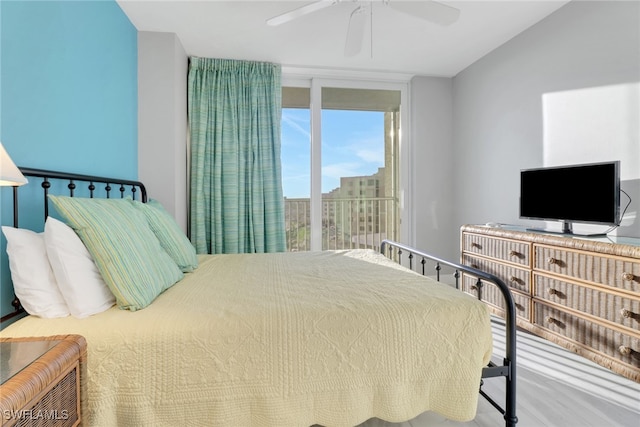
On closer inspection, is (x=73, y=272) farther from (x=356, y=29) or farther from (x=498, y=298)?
(x=498, y=298)

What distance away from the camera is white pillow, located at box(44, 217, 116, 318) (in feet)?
3.94

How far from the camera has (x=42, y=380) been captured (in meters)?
0.76

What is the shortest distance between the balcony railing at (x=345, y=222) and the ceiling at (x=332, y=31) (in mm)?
1532

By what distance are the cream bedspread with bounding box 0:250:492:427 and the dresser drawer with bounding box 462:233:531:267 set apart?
141cm

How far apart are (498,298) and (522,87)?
1.89 meters

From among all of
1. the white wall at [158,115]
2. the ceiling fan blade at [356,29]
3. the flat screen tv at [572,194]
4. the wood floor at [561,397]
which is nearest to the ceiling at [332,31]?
the white wall at [158,115]

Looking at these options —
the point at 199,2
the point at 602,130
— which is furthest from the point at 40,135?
the point at 602,130

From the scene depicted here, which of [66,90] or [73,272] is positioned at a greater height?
[66,90]

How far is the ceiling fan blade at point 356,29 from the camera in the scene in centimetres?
198

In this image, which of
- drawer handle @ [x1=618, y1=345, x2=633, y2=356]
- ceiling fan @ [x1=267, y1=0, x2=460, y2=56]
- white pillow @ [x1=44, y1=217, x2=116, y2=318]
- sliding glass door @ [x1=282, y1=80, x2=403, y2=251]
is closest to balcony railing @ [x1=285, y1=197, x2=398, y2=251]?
sliding glass door @ [x1=282, y1=80, x2=403, y2=251]

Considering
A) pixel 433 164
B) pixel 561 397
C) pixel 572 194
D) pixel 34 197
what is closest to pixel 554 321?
pixel 561 397

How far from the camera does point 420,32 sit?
9.33 feet

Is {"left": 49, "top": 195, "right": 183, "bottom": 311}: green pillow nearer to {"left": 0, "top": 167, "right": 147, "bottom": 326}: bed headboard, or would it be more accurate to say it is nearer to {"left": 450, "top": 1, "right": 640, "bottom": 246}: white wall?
{"left": 0, "top": 167, "right": 147, "bottom": 326}: bed headboard

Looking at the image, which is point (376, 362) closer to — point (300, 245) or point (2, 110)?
point (2, 110)
